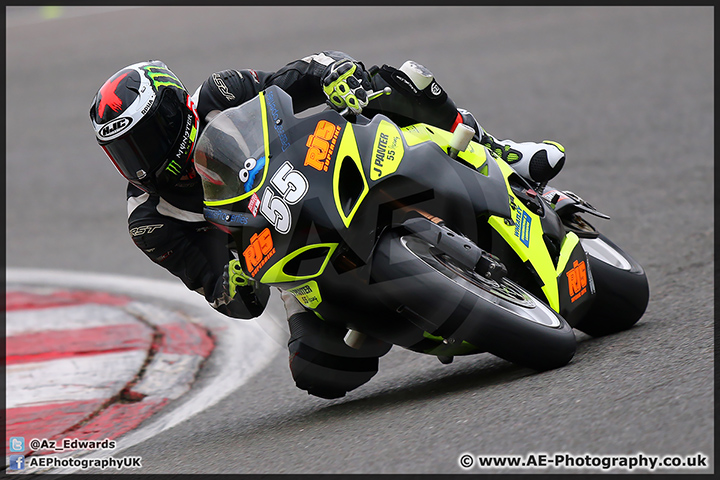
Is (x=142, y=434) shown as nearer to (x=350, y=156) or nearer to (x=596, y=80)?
(x=350, y=156)

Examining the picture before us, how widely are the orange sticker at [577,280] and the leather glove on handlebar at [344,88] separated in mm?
1120

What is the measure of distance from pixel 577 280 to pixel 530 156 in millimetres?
659

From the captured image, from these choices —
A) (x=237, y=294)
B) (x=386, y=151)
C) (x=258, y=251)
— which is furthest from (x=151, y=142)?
(x=386, y=151)

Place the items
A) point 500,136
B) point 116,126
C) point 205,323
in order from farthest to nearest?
point 500,136 → point 205,323 → point 116,126

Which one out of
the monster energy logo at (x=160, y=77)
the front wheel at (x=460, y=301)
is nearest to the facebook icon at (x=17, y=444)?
the monster energy logo at (x=160, y=77)

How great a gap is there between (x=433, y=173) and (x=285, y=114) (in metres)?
0.59

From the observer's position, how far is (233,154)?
3479 mm

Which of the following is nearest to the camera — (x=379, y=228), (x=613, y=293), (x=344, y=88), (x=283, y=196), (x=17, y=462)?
(x=283, y=196)

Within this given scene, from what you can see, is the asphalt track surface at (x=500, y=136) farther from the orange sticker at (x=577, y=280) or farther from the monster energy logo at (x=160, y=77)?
the monster energy logo at (x=160, y=77)

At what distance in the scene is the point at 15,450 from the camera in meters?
4.28

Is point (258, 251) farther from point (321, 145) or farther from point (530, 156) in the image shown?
point (530, 156)

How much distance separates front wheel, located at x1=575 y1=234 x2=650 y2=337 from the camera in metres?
4.28

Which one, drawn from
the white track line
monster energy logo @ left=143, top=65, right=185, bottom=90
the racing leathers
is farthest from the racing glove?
monster energy logo @ left=143, top=65, right=185, bottom=90

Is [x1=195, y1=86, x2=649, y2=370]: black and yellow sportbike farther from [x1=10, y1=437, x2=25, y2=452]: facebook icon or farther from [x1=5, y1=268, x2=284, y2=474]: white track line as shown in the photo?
[x1=10, y1=437, x2=25, y2=452]: facebook icon
